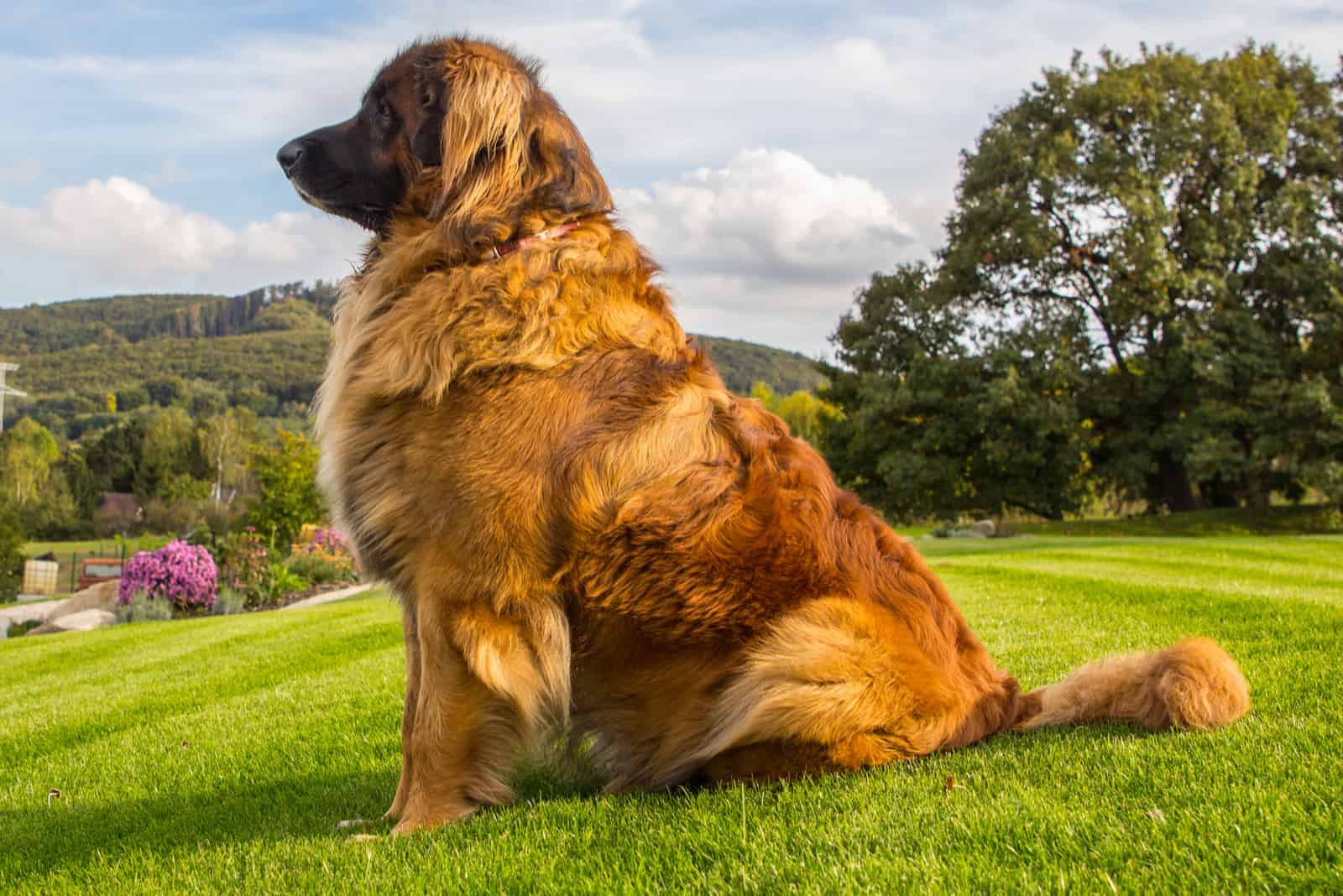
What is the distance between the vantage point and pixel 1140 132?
27.2 m

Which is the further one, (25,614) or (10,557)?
(10,557)

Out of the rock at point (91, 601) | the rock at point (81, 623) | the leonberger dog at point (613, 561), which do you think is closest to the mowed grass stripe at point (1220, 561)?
the leonberger dog at point (613, 561)

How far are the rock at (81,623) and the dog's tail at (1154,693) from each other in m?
15.2

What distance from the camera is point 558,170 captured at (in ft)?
11.0

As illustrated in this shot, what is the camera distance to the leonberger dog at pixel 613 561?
2.80m

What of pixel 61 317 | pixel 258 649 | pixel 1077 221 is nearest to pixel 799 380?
pixel 1077 221

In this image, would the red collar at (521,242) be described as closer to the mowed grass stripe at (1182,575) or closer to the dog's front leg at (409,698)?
the dog's front leg at (409,698)

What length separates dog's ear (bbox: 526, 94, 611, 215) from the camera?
3309 mm

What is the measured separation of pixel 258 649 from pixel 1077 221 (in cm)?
2581

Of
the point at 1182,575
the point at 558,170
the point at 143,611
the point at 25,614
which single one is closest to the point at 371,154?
the point at 558,170

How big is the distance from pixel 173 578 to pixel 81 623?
1.41m

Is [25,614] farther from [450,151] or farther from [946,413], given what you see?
[946,413]

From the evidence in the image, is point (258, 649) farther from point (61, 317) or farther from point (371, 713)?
point (61, 317)

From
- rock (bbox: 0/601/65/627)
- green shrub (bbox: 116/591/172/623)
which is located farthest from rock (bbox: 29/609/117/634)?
rock (bbox: 0/601/65/627)
